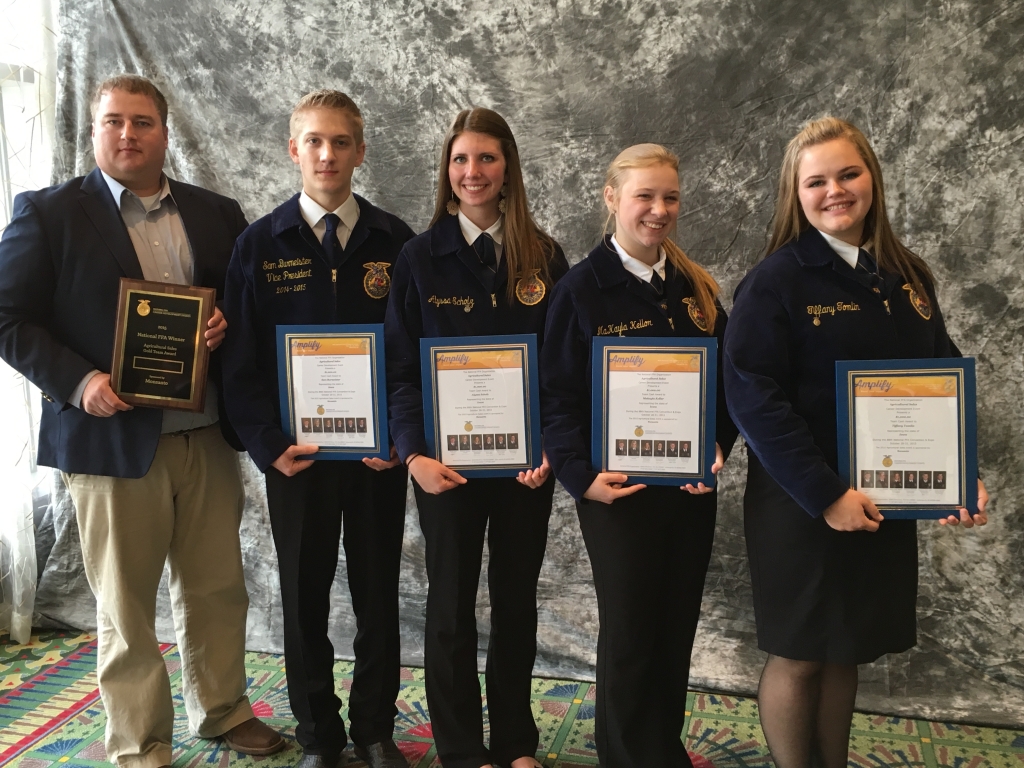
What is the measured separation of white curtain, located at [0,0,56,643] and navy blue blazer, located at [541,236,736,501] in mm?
2449

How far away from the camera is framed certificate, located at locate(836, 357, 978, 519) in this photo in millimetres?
1833

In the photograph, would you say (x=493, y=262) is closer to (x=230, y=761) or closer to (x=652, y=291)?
(x=652, y=291)

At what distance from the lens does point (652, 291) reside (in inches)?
79.4

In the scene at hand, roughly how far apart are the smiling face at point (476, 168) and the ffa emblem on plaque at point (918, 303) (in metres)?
1.01

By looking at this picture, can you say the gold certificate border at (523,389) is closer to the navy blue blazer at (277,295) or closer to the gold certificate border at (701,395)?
the gold certificate border at (701,395)

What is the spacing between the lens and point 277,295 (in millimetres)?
2242

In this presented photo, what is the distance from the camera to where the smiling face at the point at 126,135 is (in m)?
2.32

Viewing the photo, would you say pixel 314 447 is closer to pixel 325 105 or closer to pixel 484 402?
pixel 484 402

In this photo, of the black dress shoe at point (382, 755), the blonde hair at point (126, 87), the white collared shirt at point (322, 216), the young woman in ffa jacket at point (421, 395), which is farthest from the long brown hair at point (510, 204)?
the black dress shoe at point (382, 755)

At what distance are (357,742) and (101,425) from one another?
1155 mm

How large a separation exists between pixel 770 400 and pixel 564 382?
1.59 feet

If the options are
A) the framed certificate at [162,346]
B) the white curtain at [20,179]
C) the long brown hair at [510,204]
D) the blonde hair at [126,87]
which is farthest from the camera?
the white curtain at [20,179]

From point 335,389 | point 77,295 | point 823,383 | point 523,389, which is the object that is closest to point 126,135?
point 77,295

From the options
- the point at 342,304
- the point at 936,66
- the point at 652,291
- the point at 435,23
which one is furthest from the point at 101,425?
the point at 936,66
